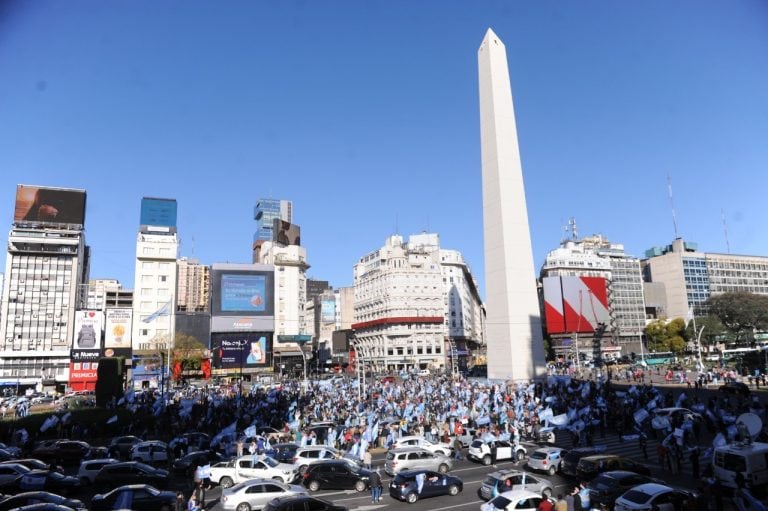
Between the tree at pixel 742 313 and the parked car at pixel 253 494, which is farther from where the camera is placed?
the tree at pixel 742 313

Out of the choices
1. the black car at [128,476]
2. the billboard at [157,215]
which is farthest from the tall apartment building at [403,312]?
the black car at [128,476]

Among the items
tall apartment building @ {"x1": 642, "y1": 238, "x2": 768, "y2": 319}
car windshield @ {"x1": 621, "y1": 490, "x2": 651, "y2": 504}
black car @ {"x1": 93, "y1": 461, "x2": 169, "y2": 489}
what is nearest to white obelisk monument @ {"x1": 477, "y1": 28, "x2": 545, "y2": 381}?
car windshield @ {"x1": 621, "y1": 490, "x2": 651, "y2": 504}

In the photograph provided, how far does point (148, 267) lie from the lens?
3976 inches

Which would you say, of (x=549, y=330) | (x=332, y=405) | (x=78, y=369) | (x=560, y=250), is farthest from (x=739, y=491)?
(x=560, y=250)

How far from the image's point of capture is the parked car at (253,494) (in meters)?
15.5

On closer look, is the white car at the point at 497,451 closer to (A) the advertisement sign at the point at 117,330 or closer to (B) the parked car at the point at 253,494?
(B) the parked car at the point at 253,494

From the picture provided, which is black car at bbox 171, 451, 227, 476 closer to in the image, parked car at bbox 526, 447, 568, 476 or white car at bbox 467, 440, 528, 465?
white car at bbox 467, 440, 528, 465

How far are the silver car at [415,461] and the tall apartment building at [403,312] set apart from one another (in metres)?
86.2

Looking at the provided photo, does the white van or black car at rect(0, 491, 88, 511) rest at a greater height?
the white van

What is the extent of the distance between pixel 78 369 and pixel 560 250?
9771cm

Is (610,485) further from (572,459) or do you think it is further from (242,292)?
(242,292)

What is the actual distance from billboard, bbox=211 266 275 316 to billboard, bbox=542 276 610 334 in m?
51.3

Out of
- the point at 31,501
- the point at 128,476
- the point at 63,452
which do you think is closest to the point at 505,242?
the point at 128,476

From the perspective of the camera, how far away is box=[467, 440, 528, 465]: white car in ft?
71.6
